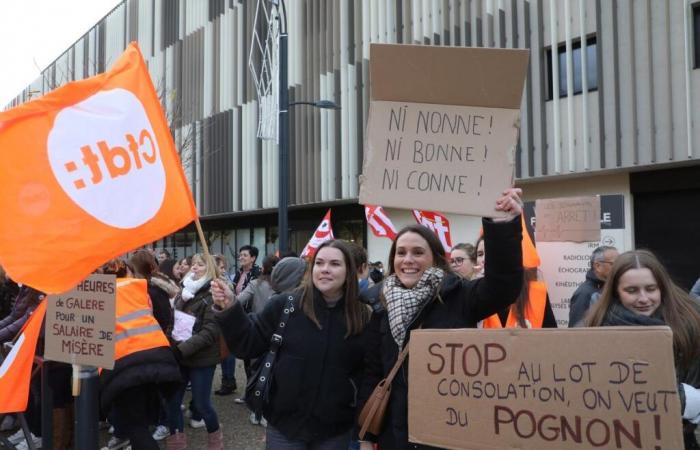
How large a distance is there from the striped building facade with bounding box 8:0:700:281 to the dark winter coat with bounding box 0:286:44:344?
18.3ft

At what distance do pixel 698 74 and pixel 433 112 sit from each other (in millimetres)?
9677

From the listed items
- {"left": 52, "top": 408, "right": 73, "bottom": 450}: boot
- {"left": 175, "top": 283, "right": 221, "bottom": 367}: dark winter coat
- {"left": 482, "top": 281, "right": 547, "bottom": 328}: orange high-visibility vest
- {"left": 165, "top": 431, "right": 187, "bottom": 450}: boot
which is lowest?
{"left": 165, "top": 431, "right": 187, "bottom": 450}: boot

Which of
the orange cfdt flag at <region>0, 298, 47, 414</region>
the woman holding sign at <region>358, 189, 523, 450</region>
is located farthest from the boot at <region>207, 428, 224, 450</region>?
the woman holding sign at <region>358, 189, 523, 450</region>

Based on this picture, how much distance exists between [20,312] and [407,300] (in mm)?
4429

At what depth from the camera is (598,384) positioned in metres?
1.98

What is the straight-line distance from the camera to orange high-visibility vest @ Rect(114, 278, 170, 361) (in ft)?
13.7

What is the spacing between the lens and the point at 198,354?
521 cm

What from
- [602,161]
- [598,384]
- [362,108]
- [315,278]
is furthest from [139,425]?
[362,108]

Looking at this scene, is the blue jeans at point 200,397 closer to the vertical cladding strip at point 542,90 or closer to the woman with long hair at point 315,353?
the woman with long hair at point 315,353

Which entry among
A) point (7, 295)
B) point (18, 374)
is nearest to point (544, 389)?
point (18, 374)

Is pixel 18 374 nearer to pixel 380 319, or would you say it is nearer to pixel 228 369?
pixel 380 319

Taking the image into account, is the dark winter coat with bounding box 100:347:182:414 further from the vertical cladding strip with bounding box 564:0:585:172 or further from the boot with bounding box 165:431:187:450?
the vertical cladding strip with bounding box 564:0:585:172

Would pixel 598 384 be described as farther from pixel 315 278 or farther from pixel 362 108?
pixel 362 108

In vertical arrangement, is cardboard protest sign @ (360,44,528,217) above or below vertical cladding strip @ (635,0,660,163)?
below
